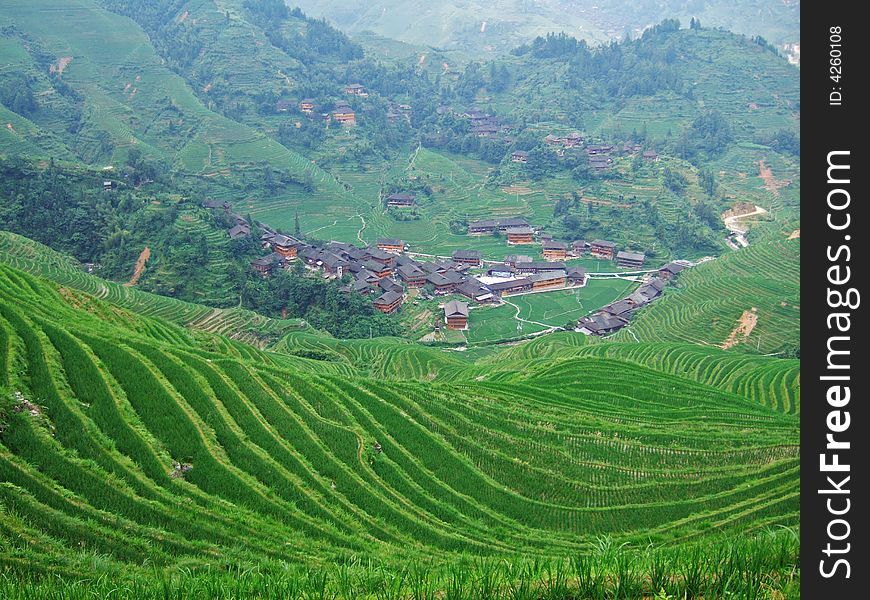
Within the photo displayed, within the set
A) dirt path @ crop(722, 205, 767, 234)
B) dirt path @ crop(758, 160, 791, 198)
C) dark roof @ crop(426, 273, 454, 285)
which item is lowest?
dark roof @ crop(426, 273, 454, 285)

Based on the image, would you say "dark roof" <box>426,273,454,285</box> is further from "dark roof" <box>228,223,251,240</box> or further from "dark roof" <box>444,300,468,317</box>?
"dark roof" <box>228,223,251,240</box>

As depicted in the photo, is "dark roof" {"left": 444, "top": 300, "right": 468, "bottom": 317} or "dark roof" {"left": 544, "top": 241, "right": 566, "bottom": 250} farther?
"dark roof" {"left": 544, "top": 241, "right": 566, "bottom": 250}

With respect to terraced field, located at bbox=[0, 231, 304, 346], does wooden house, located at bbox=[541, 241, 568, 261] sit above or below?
above

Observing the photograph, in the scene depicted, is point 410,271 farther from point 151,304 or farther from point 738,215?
point 738,215

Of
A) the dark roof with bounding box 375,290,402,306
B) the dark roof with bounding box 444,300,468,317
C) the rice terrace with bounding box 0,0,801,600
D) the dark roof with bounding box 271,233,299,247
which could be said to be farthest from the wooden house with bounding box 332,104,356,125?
the dark roof with bounding box 444,300,468,317

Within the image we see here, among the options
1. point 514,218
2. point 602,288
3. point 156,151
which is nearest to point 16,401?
point 602,288

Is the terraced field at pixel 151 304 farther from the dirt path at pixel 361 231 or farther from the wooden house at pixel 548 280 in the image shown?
the dirt path at pixel 361 231

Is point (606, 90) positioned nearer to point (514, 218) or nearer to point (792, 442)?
point (514, 218)

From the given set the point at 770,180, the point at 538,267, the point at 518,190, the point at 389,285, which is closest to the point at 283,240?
the point at 389,285
